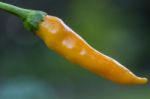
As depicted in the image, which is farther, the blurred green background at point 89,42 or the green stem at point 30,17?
the blurred green background at point 89,42

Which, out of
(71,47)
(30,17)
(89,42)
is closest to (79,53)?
(71,47)

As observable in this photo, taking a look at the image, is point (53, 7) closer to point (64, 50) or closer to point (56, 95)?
point (56, 95)

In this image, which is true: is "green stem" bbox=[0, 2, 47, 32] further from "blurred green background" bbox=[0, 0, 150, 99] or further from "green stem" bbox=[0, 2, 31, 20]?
"blurred green background" bbox=[0, 0, 150, 99]

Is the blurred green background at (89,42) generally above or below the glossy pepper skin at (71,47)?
above

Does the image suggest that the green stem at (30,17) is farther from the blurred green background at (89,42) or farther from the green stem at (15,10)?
the blurred green background at (89,42)

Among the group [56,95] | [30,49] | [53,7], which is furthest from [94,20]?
[56,95]

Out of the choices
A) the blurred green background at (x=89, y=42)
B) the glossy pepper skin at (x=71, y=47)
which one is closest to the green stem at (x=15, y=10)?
the glossy pepper skin at (x=71, y=47)
